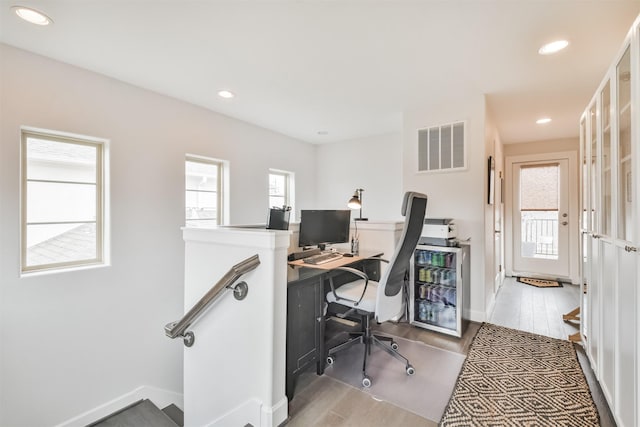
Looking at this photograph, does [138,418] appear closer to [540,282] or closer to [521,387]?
[521,387]

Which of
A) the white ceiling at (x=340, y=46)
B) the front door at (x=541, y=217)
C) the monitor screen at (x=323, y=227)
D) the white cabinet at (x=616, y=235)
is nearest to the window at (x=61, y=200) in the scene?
the white ceiling at (x=340, y=46)

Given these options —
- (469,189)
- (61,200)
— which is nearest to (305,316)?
(469,189)

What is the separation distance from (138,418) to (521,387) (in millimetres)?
3058

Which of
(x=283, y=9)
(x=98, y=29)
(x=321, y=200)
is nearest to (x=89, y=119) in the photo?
(x=98, y=29)

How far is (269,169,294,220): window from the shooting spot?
484 centimetres

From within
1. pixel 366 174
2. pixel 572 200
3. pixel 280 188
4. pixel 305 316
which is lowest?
pixel 305 316

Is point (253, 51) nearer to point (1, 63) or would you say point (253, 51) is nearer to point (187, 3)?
point (187, 3)

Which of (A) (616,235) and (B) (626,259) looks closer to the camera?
(B) (626,259)

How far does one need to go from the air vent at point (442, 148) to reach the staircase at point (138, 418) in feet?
11.7

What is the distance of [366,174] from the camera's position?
4.98 metres

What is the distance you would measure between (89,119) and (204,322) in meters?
2.21

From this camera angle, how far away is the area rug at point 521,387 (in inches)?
68.2

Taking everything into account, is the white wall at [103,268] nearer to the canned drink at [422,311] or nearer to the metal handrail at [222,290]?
the metal handrail at [222,290]

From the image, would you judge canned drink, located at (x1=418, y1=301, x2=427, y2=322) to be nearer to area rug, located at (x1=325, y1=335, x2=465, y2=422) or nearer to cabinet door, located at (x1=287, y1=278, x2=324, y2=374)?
area rug, located at (x1=325, y1=335, x2=465, y2=422)
